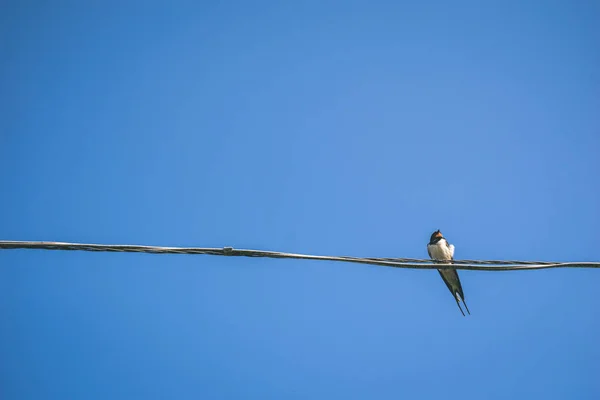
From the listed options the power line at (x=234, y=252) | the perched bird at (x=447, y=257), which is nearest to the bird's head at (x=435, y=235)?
the perched bird at (x=447, y=257)

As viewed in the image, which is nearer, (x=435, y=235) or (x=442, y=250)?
(x=442, y=250)

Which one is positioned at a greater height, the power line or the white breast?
the white breast

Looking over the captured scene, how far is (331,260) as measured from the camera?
290 centimetres

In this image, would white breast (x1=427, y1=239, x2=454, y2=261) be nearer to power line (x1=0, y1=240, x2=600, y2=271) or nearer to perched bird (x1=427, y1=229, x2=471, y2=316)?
perched bird (x1=427, y1=229, x2=471, y2=316)

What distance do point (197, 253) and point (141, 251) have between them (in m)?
0.34

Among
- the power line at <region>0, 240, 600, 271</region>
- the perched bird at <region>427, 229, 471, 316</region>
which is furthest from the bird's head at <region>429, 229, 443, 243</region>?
the power line at <region>0, 240, 600, 271</region>

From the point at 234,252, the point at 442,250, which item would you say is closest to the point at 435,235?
the point at 442,250

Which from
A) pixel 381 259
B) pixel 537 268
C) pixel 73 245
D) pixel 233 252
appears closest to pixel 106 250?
pixel 73 245

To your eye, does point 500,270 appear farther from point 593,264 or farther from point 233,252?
point 233,252

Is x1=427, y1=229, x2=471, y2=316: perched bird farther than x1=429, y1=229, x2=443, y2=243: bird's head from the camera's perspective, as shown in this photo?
No

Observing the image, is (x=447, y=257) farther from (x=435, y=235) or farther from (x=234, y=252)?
(x=234, y=252)

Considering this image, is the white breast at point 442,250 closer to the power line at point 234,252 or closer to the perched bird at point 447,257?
the perched bird at point 447,257

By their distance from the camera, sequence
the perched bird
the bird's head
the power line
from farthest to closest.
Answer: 1. the bird's head
2. the perched bird
3. the power line

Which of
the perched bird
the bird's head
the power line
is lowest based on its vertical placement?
the power line
